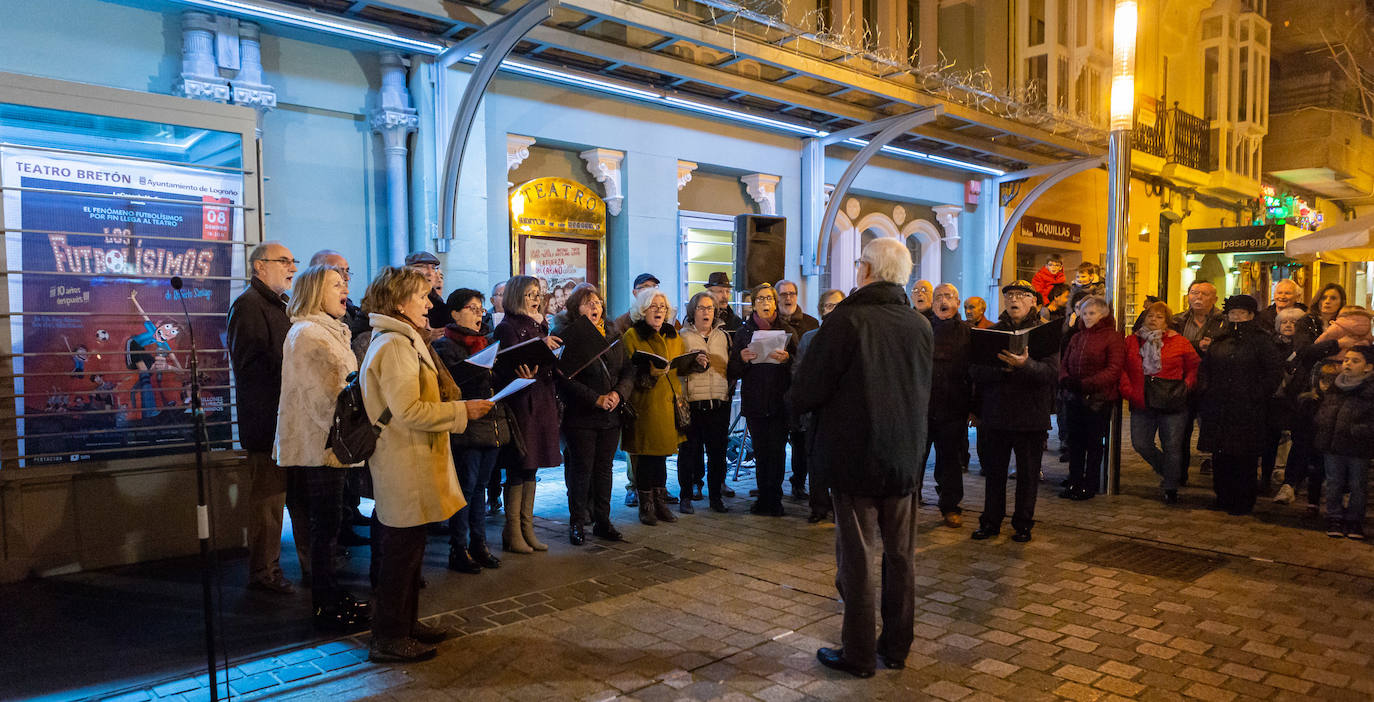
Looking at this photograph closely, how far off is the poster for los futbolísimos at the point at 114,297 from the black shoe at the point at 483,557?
2.06 metres

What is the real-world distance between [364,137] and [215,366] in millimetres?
3351

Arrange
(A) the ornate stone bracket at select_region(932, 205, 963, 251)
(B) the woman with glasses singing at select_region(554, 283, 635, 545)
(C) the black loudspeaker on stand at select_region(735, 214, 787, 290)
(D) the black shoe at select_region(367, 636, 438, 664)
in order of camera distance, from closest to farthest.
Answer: (D) the black shoe at select_region(367, 636, 438, 664), (B) the woman with glasses singing at select_region(554, 283, 635, 545), (C) the black loudspeaker on stand at select_region(735, 214, 787, 290), (A) the ornate stone bracket at select_region(932, 205, 963, 251)

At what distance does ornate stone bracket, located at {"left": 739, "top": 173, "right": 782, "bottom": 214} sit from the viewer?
12375 millimetres

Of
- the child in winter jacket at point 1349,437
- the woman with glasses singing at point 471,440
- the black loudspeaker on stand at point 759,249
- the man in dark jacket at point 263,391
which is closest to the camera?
the man in dark jacket at point 263,391

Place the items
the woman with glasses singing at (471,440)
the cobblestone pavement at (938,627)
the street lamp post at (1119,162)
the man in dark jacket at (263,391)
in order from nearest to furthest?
the cobblestone pavement at (938,627)
the man in dark jacket at (263,391)
the woman with glasses singing at (471,440)
the street lamp post at (1119,162)

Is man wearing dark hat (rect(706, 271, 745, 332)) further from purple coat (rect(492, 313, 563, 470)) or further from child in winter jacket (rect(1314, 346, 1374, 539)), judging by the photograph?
child in winter jacket (rect(1314, 346, 1374, 539))

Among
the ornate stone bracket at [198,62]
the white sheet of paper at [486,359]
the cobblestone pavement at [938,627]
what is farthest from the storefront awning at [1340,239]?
the ornate stone bracket at [198,62]

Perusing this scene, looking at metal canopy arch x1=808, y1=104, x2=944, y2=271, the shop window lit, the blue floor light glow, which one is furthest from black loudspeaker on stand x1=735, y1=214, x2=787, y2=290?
metal canopy arch x1=808, y1=104, x2=944, y2=271

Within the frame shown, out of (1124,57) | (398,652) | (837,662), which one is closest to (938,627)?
(837,662)

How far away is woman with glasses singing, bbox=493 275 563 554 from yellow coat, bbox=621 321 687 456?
821 millimetres

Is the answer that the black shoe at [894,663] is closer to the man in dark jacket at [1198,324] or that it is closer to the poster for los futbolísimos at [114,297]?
the poster for los futbolísimos at [114,297]

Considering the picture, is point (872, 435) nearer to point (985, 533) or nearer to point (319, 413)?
point (319, 413)

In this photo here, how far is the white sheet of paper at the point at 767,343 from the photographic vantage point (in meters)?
6.88

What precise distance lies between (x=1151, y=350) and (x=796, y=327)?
3341mm
